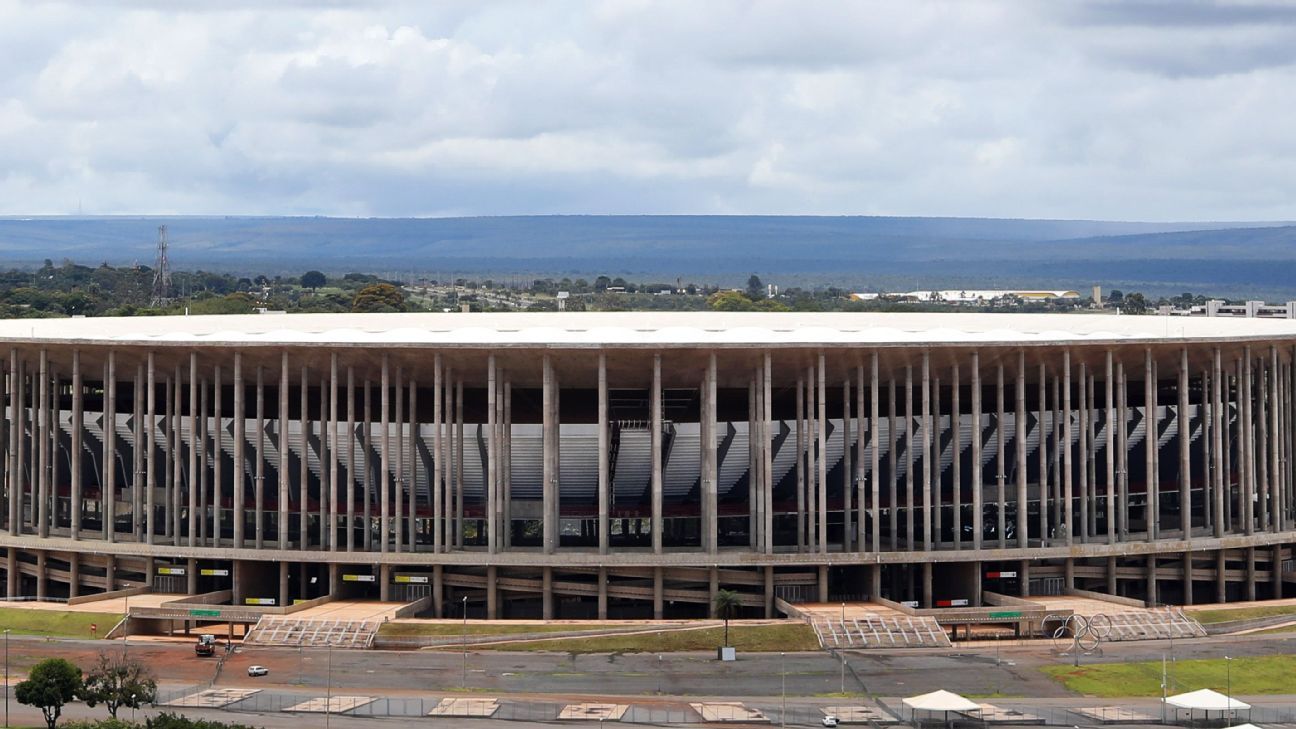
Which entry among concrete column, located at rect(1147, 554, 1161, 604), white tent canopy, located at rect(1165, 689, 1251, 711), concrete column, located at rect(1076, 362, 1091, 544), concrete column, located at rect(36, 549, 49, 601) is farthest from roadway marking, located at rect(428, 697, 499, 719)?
concrete column, located at rect(1147, 554, 1161, 604)

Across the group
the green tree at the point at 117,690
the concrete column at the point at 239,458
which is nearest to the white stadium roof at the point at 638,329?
the concrete column at the point at 239,458

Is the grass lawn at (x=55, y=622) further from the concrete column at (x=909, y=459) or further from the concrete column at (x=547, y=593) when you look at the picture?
the concrete column at (x=909, y=459)

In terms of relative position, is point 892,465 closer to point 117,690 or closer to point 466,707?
point 466,707

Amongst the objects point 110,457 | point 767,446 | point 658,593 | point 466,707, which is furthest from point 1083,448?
point 110,457

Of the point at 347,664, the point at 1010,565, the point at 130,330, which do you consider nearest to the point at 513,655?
the point at 347,664

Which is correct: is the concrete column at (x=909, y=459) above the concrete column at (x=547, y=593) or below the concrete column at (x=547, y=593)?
above
